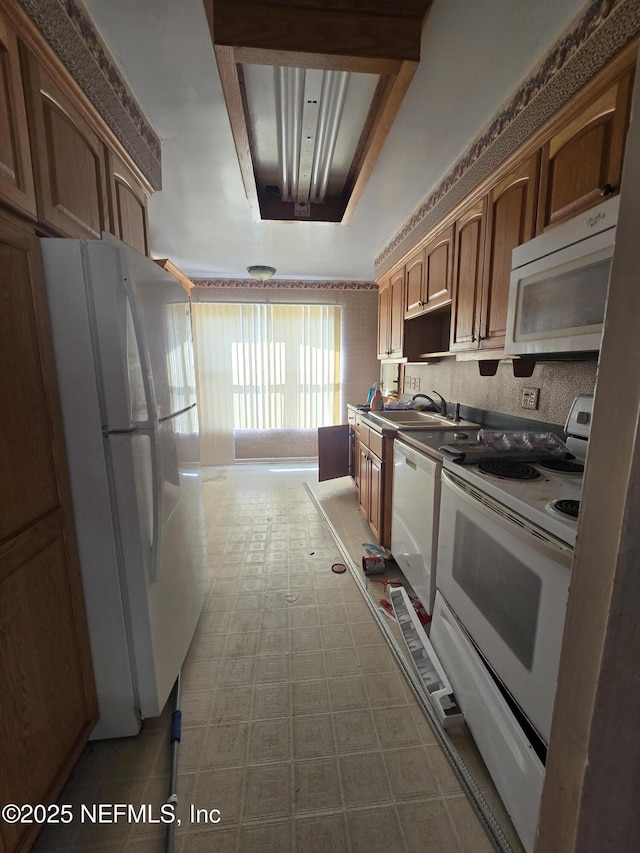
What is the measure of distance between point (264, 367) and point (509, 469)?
3.74 metres

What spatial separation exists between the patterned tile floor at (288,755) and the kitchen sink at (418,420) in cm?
111

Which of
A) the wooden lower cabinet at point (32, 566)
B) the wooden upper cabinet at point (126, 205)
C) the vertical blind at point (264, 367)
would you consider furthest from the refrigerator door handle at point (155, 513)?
the vertical blind at point (264, 367)

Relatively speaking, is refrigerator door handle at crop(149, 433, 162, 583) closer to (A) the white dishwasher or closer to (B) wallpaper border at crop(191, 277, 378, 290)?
(A) the white dishwasher

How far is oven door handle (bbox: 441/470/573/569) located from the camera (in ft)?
2.82

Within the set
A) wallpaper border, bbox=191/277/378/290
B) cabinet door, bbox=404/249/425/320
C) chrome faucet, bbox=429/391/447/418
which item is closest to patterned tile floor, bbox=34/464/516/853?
chrome faucet, bbox=429/391/447/418

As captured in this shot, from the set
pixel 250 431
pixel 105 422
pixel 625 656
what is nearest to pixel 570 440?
pixel 625 656

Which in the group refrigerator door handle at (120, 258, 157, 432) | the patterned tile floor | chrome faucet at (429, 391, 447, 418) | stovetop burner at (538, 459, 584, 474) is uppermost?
refrigerator door handle at (120, 258, 157, 432)

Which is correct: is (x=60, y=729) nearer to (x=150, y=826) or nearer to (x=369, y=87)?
(x=150, y=826)

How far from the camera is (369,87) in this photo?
137 cm

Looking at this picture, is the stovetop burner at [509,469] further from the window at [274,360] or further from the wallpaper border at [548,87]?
the window at [274,360]

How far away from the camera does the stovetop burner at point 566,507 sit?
0.92 metres

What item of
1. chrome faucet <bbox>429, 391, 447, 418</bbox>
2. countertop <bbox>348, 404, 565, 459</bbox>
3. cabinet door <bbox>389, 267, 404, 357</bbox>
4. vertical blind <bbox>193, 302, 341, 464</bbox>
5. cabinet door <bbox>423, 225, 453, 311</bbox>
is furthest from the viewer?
vertical blind <bbox>193, 302, 341, 464</bbox>

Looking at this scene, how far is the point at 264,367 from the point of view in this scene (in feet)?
15.3

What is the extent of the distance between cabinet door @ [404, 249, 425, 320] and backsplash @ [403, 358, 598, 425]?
476 millimetres
